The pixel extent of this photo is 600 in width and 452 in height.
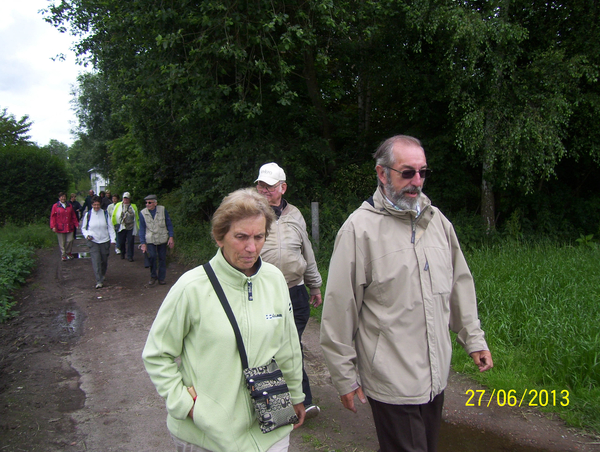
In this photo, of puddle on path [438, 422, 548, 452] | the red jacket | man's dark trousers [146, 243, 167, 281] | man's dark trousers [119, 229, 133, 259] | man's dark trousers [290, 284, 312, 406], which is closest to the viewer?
puddle on path [438, 422, 548, 452]

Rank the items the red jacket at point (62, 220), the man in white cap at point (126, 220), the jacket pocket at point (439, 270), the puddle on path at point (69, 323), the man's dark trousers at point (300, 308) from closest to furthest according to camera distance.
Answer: the jacket pocket at point (439, 270)
the man's dark trousers at point (300, 308)
the puddle on path at point (69, 323)
the man in white cap at point (126, 220)
the red jacket at point (62, 220)

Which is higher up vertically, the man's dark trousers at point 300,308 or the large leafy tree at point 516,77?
the large leafy tree at point 516,77

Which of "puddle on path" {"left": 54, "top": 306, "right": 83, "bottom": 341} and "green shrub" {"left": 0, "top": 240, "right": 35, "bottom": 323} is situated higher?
"green shrub" {"left": 0, "top": 240, "right": 35, "bottom": 323}

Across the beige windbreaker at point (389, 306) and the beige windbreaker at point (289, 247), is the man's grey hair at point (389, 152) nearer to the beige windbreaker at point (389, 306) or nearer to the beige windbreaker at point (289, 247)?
the beige windbreaker at point (389, 306)

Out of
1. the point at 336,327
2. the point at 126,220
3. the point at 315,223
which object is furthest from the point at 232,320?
the point at 126,220

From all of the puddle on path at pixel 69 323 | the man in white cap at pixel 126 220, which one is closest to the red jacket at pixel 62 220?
the man in white cap at pixel 126 220

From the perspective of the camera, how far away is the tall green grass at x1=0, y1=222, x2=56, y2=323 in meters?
7.87

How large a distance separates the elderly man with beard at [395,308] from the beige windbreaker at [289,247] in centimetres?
113

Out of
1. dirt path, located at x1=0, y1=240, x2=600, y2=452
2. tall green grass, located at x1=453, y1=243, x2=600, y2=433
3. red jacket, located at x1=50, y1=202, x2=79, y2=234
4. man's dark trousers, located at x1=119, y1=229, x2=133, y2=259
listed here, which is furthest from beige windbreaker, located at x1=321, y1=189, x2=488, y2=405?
red jacket, located at x1=50, y1=202, x2=79, y2=234

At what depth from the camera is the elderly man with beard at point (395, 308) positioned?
2.34 meters

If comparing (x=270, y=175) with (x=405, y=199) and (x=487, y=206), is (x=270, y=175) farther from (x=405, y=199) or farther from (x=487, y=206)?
(x=487, y=206)

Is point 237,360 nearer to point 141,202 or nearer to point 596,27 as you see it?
point 596,27

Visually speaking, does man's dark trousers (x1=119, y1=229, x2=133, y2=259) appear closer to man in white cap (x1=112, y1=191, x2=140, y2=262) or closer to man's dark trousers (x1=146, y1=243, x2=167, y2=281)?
man in white cap (x1=112, y1=191, x2=140, y2=262)

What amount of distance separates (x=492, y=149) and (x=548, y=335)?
5561 mm
